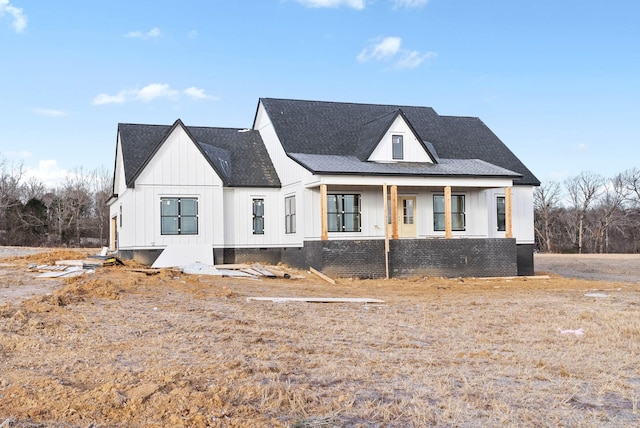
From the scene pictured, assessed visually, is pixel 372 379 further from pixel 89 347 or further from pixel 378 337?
pixel 89 347

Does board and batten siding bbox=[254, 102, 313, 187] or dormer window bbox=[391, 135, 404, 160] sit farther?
dormer window bbox=[391, 135, 404, 160]

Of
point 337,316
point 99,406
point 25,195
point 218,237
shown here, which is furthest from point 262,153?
point 25,195

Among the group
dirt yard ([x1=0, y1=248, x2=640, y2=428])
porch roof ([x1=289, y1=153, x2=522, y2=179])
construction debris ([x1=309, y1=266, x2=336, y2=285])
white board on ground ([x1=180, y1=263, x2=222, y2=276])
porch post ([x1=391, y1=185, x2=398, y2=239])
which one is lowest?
dirt yard ([x1=0, y1=248, x2=640, y2=428])

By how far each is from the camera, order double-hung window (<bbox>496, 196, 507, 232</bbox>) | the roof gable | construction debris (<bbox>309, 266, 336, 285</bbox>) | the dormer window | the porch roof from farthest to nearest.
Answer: double-hung window (<bbox>496, 196, 507, 232</bbox>) → the dormer window → the roof gable → the porch roof → construction debris (<bbox>309, 266, 336, 285</bbox>)

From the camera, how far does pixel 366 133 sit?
26578mm

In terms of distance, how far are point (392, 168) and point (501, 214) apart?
652cm

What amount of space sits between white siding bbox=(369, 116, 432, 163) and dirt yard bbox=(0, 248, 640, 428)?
1058 centimetres

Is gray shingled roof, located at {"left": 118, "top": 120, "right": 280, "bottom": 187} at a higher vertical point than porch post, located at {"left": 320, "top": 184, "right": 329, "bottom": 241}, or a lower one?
higher

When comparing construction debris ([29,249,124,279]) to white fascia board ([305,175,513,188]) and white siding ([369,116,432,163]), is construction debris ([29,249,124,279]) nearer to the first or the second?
white fascia board ([305,175,513,188])

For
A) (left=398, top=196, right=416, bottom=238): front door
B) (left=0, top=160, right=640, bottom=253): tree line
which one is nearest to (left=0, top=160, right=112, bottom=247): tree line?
(left=0, top=160, right=640, bottom=253): tree line

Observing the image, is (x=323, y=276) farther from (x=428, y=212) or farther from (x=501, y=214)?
(x=501, y=214)

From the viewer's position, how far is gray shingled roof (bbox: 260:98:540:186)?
85.7 ft

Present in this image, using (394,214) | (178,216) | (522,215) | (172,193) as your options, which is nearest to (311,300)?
(394,214)

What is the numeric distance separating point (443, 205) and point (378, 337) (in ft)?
55.9
